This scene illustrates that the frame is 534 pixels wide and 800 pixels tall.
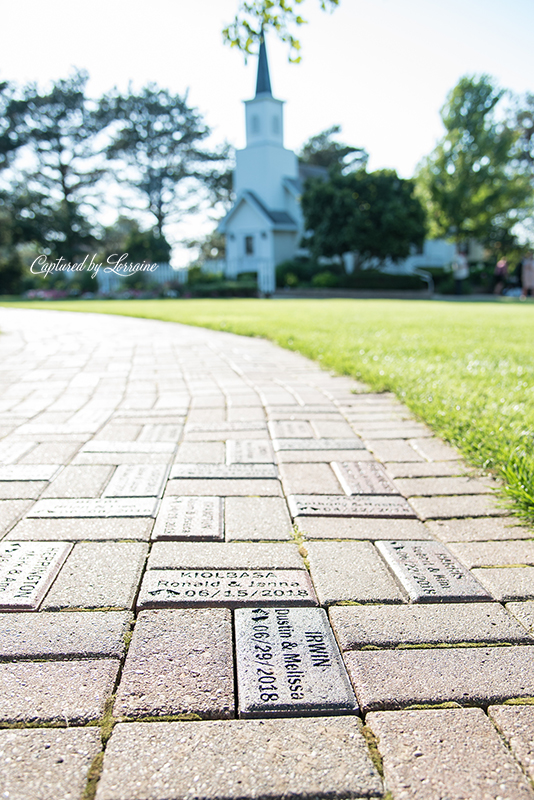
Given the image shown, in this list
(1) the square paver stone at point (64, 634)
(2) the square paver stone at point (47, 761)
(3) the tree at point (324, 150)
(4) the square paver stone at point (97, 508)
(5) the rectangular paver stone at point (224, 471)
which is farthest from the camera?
(3) the tree at point (324, 150)

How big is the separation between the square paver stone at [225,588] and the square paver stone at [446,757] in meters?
0.46

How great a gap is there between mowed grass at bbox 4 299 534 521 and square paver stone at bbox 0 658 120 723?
1.57 metres

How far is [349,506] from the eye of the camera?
2293 millimetres

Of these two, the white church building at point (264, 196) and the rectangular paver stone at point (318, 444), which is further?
the white church building at point (264, 196)

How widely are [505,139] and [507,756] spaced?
2975cm

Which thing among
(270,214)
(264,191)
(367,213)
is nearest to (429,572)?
(367,213)

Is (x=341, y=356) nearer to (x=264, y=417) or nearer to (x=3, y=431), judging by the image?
(x=264, y=417)

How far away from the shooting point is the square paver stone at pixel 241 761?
1024mm

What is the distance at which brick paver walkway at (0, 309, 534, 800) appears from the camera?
1.08 metres

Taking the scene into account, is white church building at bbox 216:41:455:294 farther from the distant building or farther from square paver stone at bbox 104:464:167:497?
square paver stone at bbox 104:464:167:497

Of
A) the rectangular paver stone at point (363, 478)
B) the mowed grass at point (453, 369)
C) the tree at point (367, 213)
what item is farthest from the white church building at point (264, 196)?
the rectangular paver stone at point (363, 478)

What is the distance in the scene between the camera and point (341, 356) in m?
5.52

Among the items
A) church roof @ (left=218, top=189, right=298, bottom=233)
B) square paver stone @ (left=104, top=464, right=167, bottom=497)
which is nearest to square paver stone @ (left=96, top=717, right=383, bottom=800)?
square paver stone @ (left=104, top=464, right=167, bottom=497)

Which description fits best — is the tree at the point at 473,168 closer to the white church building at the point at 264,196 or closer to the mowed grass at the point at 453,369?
the white church building at the point at 264,196
